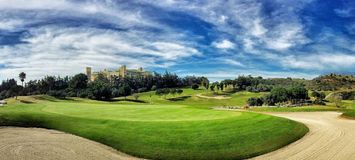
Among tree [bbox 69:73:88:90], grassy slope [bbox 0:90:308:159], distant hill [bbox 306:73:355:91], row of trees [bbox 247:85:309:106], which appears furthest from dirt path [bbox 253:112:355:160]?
tree [bbox 69:73:88:90]

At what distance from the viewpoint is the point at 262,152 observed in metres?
24.1

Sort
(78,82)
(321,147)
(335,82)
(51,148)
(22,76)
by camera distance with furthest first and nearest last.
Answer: (78,82)
(335,82)
(22,76)
(321,147)
(51,148)

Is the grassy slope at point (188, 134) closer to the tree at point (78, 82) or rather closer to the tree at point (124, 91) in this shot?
the tree at point (124, 91)

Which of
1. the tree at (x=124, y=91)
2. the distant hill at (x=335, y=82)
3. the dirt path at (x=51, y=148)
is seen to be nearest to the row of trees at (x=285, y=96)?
the distant hill at (x=335, y=82)

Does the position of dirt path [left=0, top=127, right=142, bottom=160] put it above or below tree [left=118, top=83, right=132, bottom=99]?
below

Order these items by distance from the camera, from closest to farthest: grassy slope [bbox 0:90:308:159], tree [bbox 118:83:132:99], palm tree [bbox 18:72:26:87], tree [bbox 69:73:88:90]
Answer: grassy slope [bbox 0:90:308:159] < palm tree [bbox 18:72:26:87] < tree [bbox 118:83:132:99] < tree [bbox 69:73:88:90]

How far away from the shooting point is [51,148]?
23594 mm

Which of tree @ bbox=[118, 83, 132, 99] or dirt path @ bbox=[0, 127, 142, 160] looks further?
tree @ bbox=[118, 83, 132, 99]

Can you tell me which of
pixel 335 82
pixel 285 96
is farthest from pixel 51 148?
pixel 335 82

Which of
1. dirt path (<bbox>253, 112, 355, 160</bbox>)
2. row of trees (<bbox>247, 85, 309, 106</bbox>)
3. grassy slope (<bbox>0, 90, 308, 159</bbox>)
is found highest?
row of trees (<bbox>247, 85, 309, 106</bbox>)

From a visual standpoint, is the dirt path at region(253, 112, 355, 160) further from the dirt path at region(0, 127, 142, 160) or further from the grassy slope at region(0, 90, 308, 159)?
the dirt path at region(0, 127, 142, 160)

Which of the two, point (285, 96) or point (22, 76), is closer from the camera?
point (285, 96)

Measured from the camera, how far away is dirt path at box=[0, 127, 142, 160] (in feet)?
71.2

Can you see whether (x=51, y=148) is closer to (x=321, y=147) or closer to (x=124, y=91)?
(x=321, y=147)
